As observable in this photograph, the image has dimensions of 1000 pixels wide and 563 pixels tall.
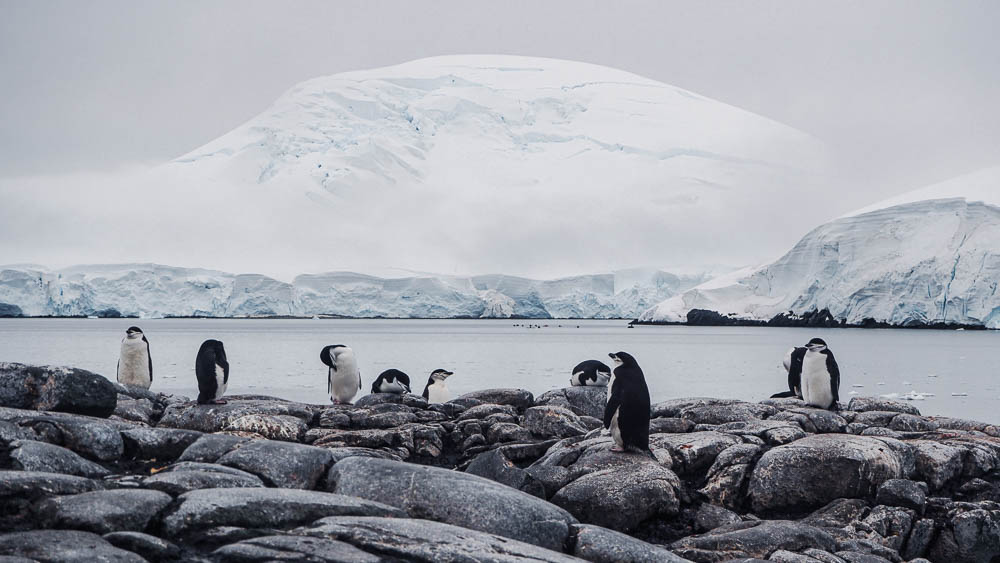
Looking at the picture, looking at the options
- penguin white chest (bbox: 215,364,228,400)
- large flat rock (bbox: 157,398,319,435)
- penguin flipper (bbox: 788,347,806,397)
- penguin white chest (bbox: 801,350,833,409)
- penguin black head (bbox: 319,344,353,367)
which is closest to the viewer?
large flat rock (bbox: 157,398,319,435)

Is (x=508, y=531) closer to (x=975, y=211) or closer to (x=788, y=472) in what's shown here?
(x=788, y=472)

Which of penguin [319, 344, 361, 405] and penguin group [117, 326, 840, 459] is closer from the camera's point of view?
penguin group [117, 326, 840, 459]

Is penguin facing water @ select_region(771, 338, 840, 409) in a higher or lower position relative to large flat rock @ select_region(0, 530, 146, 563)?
higher

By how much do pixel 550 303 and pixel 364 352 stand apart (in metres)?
30.0

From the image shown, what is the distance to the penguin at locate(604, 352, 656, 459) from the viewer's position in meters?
7.73

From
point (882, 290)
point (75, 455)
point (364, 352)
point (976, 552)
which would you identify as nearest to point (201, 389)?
point (75, 455)

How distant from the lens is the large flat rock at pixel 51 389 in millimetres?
7281

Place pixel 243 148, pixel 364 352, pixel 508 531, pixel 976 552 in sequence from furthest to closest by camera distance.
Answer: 1. pixel 243 148
2. pixel 364 352
3. pixel 976 552
4. pixel 508 531

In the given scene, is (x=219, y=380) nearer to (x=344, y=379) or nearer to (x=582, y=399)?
(x=344, y=379)

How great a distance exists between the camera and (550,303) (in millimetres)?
71562

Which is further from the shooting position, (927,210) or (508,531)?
(927,210)

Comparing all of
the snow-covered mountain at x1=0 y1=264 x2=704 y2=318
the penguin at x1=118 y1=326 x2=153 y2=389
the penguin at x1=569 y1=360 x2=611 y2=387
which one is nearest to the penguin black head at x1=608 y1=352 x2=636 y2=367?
the penguin at x1=569 y1=360 x2=611 y2=387

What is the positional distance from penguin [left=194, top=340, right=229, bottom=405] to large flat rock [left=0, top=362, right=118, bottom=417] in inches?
84.8

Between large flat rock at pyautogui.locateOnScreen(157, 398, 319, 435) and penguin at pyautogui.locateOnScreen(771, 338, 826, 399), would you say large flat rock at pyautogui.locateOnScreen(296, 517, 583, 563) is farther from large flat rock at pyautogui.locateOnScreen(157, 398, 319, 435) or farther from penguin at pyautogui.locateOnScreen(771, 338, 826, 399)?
penguin at pyautogui.locateOnScreen(771, 338, 826, 399)
